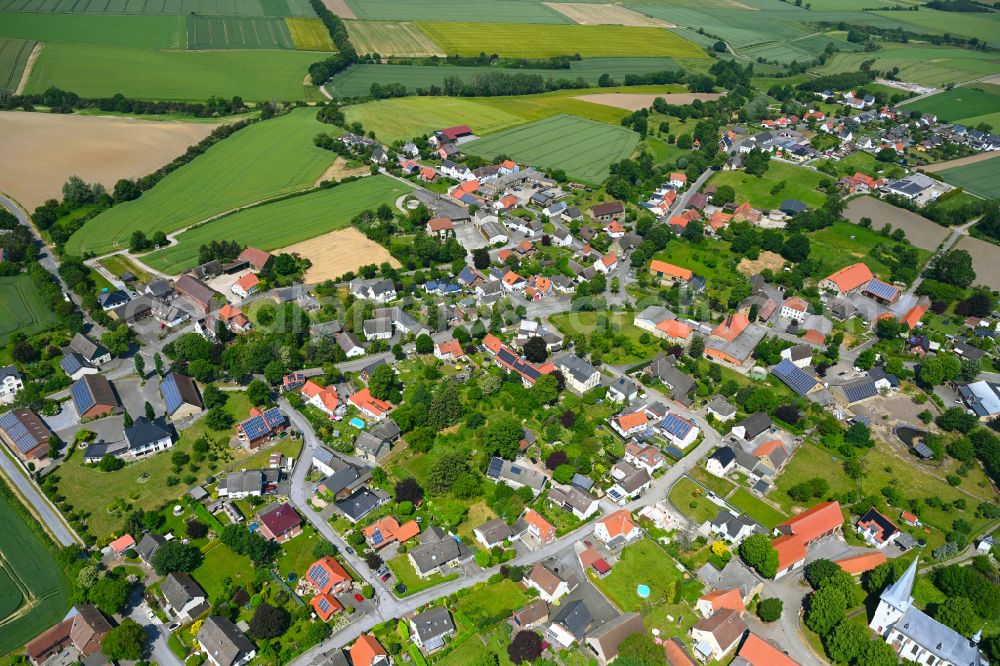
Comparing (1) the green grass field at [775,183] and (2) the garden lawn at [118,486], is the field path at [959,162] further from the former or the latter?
(2) the garden lawn at [118,486]

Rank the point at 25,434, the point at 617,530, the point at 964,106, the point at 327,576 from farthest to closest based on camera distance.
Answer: the point at 964,106 → the point at 25,434 → the point at 617,530 → the point at 327,576

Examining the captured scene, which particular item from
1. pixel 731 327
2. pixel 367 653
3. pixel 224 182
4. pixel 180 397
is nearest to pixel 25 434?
pixel 180 397

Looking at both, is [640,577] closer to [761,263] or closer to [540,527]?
[540,527]

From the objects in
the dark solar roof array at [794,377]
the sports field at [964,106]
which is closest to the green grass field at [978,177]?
the sports field at [964,106]

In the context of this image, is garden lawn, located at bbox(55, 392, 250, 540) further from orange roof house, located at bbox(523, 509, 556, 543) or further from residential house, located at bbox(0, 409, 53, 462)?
orange roof house, located at bbox(523, 509, 556, 543)

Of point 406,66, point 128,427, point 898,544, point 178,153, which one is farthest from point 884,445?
point 406,66

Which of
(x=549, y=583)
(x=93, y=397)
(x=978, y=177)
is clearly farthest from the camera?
(x=978, y=177)

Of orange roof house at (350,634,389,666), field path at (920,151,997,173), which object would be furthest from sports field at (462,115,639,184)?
orange roof house at (350,634,389,666)

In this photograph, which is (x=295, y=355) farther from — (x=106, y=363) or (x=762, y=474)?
(x=762, y=474)
